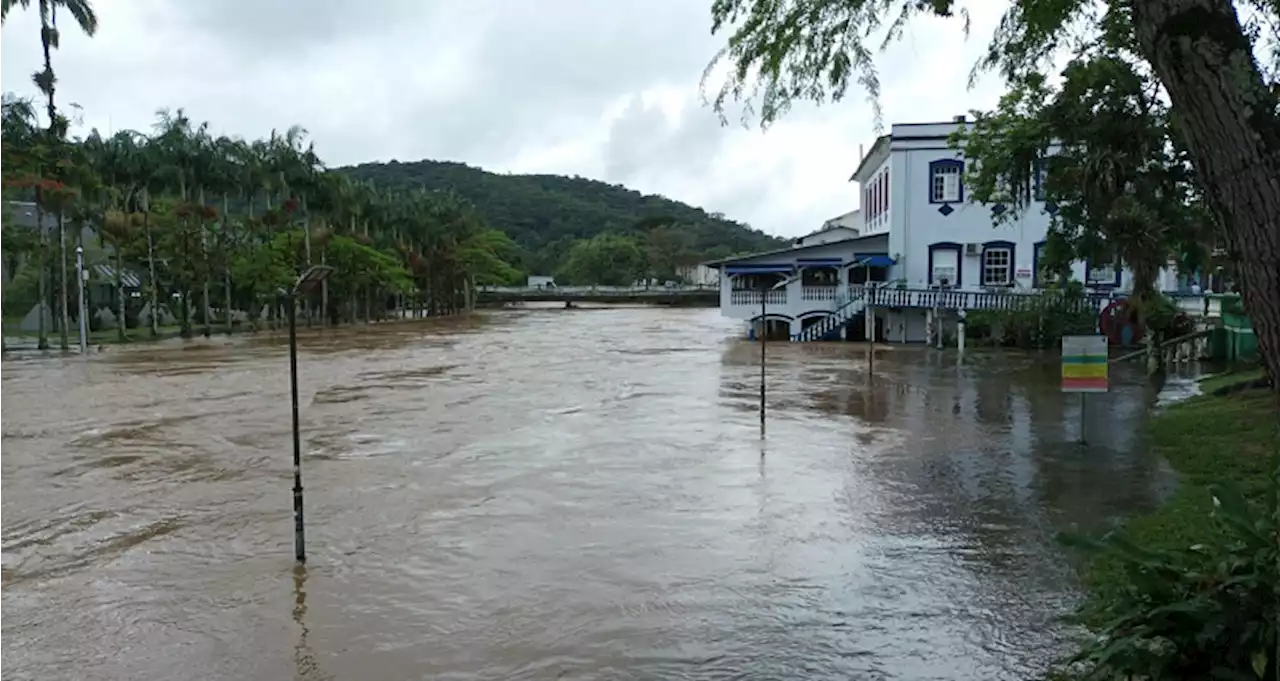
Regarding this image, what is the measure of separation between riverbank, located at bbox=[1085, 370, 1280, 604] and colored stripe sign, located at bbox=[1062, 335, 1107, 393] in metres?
1.20

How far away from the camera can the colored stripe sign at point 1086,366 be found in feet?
45.5

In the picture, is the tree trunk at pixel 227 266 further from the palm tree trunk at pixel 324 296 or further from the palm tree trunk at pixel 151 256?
the palm tree trunk at pixel 324 296

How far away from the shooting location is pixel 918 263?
36.1m

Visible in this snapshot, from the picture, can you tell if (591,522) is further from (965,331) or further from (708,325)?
(708,325)

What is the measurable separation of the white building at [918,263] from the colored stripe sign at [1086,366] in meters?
18.9

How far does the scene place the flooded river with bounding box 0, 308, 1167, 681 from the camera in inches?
→ 278

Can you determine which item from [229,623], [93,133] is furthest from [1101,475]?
[93,133]

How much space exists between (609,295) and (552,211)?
48.2m

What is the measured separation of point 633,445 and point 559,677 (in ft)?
28.8

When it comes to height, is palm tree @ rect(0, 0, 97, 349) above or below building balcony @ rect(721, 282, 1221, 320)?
above

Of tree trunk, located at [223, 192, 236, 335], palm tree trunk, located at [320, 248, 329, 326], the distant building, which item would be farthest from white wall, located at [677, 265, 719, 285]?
tree trunk, located at [223, 192, 236, 335]

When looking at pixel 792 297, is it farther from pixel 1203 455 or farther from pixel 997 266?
pixel 1203 455

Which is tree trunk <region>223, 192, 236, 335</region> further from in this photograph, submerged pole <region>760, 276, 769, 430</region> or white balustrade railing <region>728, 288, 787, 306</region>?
submerged pole <region>760, 276, 769, 430</region>

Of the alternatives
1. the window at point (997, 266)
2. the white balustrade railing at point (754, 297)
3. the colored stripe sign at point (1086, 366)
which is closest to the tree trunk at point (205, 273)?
the white balustrade railing at point (754, 297)
